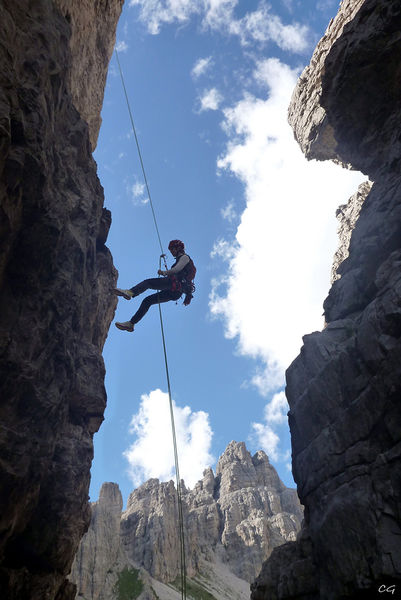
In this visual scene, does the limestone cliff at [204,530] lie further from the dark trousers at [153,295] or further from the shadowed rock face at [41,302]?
the dark trousers at [153,295]

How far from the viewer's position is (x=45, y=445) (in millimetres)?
10438

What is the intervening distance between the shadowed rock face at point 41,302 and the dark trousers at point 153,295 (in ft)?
7.30

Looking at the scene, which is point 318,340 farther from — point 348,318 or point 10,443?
point 10,443

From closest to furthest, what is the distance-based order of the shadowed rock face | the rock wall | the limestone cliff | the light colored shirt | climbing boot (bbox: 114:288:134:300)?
the shadowed rock face
the rock wall
climbing boot (bbox: 114:288:134:300)
the light colored shirt
the limestone cliff

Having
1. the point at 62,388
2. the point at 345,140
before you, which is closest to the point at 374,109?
the point at 345,140

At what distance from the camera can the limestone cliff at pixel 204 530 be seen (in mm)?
70812

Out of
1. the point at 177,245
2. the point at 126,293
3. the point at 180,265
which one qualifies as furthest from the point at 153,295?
the point at 177,245

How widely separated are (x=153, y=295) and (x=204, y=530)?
344 ft

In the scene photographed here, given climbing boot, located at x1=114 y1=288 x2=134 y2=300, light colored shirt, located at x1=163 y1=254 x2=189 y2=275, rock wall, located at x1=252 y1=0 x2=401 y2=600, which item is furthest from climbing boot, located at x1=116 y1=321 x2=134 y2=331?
rock wall, located at x1=252 y1=0 x2=401 y2=600

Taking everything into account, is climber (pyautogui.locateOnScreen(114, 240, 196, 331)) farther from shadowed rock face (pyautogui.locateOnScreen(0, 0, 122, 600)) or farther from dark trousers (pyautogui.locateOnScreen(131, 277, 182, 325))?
Answer: shadowed rock face (pyautogui.locateOnScreen(0, 0, 122, 600))

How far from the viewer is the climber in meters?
15.1

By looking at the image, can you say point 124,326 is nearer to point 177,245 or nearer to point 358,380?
point 177,245

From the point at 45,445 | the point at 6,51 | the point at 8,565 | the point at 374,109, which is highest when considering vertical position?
the point at 374,109

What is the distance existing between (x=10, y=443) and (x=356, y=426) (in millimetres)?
8201
